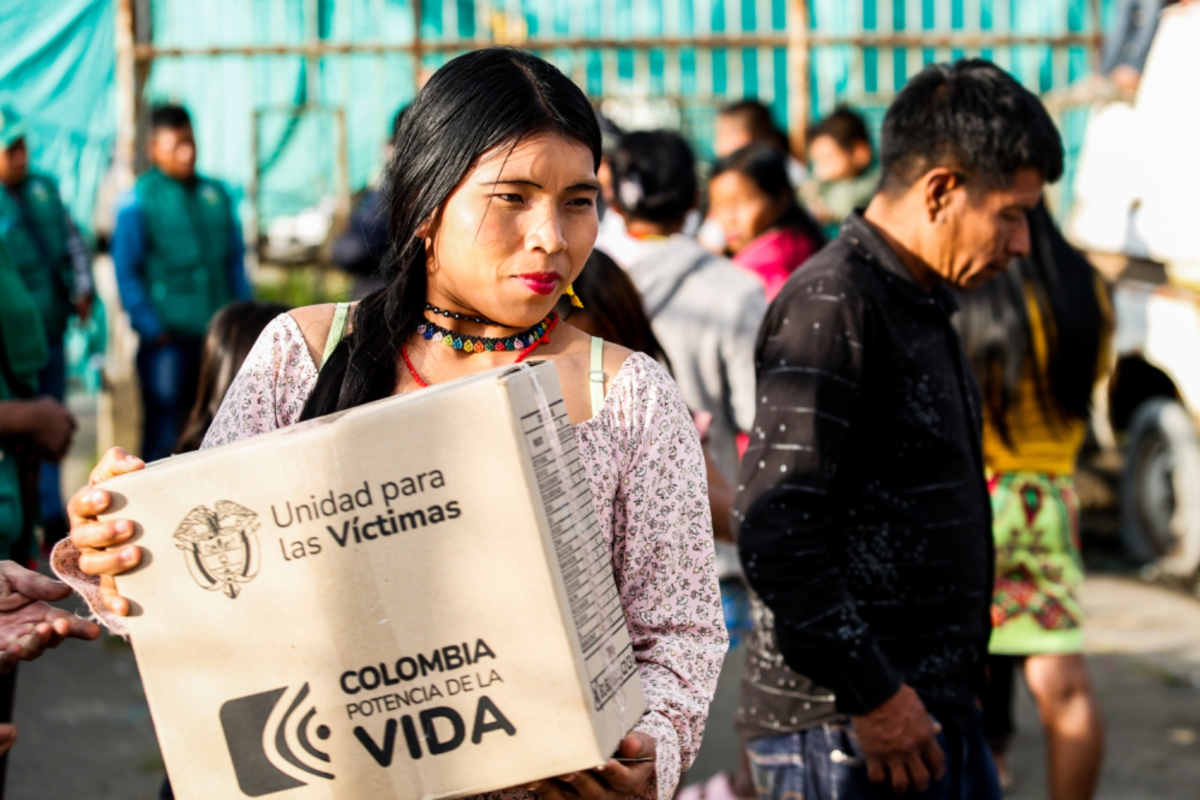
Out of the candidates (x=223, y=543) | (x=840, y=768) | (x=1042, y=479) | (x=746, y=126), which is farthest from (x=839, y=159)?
(x=223, y=543)

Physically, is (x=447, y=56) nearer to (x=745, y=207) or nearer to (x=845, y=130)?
(x=845, y=130)

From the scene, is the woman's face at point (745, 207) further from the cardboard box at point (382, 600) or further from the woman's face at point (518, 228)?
the cardboard box at point (382, 600)

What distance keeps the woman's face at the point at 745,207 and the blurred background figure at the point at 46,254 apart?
270 centimetres

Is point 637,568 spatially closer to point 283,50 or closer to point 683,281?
point 683,281

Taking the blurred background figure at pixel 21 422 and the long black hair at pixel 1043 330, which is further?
the long black hair at pixel 1043 330

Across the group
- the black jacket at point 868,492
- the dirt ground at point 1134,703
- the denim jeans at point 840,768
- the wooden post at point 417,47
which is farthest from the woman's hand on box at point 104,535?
the wooden post at point 417,47

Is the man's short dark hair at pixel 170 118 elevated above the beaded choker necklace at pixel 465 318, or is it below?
above

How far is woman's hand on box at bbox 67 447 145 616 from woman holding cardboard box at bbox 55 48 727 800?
3.7 inches

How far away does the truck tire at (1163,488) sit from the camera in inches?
230

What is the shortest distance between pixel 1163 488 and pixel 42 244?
5188 mm

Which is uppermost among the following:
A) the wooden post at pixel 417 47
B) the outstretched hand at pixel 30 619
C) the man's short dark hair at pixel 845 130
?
the wooden post at pixel 417 47

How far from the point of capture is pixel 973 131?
8.28 ft

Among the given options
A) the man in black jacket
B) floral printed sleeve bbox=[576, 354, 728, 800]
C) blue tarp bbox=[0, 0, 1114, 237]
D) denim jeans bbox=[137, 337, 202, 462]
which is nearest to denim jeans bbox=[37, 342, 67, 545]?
denim jeans bbox=[137, 337, 202, 462]

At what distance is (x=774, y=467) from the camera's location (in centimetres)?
230
